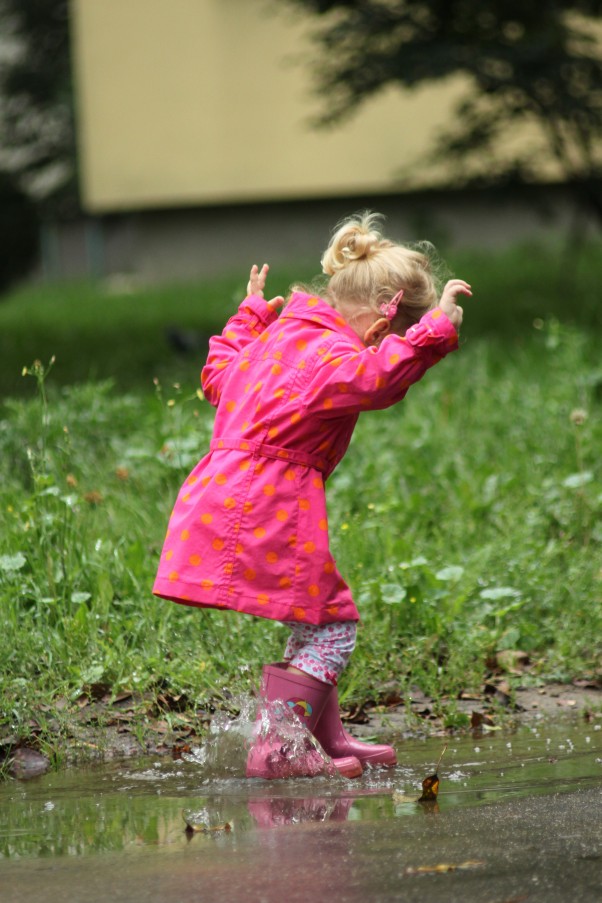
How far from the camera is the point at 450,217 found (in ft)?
61.7

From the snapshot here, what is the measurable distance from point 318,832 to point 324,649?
738mm

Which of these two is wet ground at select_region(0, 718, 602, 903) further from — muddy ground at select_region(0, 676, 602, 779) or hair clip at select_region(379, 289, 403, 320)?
hair clip at select_region(379, 289, 403, 320)

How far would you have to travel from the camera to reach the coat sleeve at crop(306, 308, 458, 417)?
120 inches

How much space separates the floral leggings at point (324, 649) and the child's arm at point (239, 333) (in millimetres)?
665

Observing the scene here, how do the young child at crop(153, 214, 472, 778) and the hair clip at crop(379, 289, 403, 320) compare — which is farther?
the hair clip at crop(379, 289, 403, 320)

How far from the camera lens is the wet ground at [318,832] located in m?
2.21

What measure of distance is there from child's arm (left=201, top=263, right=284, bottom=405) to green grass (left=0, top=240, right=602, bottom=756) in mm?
803

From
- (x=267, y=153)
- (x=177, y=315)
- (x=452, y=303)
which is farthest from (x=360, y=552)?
(x=267, y=153)

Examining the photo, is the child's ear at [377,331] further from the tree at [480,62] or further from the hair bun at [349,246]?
the tree at [480,62]

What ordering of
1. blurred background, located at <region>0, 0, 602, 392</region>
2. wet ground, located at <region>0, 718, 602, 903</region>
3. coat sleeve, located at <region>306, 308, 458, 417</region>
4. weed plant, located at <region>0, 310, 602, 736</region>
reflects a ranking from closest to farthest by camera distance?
wet ground, located at <region>0, 718, 602, 903</region> < coat sleeve, located at <region>306, 308, 458, 417</region> < weed plant, located at <region>0, 310, 602, 736</region> < blurred background, located at <region>0, 0, 602, 392</region>

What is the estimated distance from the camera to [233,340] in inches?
138

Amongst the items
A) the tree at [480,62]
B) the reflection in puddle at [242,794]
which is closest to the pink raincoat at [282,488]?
the reflection in puddle at [242,794]

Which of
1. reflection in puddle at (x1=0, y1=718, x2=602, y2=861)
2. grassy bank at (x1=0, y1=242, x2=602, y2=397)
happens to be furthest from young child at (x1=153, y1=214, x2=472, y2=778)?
grassy bank at (x1=0, y1=242, x2=602, y2=397)

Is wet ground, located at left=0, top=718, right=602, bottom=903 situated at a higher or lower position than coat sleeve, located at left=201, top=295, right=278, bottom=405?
lower
